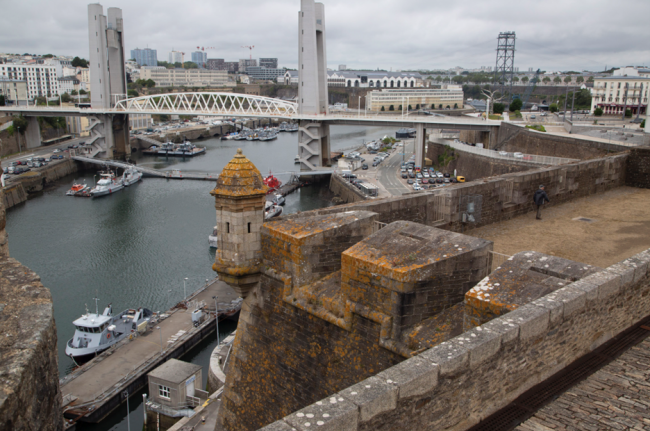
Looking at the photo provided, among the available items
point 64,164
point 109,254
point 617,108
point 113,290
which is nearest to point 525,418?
point 113,290

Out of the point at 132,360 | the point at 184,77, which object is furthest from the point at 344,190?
the point at 184,77

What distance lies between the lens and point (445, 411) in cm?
332

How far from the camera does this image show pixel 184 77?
6102 inches

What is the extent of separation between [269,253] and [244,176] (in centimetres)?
91

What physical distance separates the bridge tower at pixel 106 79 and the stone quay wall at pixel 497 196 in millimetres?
59919

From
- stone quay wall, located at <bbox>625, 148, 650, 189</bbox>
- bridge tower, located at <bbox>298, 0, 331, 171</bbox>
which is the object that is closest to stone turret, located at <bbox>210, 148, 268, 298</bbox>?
stone quay wall, located at <bbox>625, 148, 650, 189</bbox>

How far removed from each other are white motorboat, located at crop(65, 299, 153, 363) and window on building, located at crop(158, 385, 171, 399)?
4702 mm

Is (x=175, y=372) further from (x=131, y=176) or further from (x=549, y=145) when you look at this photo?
(x=131, y=176)

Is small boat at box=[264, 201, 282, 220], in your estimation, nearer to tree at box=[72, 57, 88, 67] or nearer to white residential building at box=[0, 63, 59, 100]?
white residential building at box=[0, 63, 59, 100]

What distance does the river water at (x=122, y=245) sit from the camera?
2292 centimetres

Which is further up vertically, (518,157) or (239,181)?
(239,181)

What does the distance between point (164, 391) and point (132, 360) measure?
342 cm

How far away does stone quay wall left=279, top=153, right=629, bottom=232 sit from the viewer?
7043mm

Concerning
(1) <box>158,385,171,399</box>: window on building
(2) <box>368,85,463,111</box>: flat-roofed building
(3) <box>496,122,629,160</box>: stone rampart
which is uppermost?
(2) <box>368,85,463,111</box>: flat-roofed building
